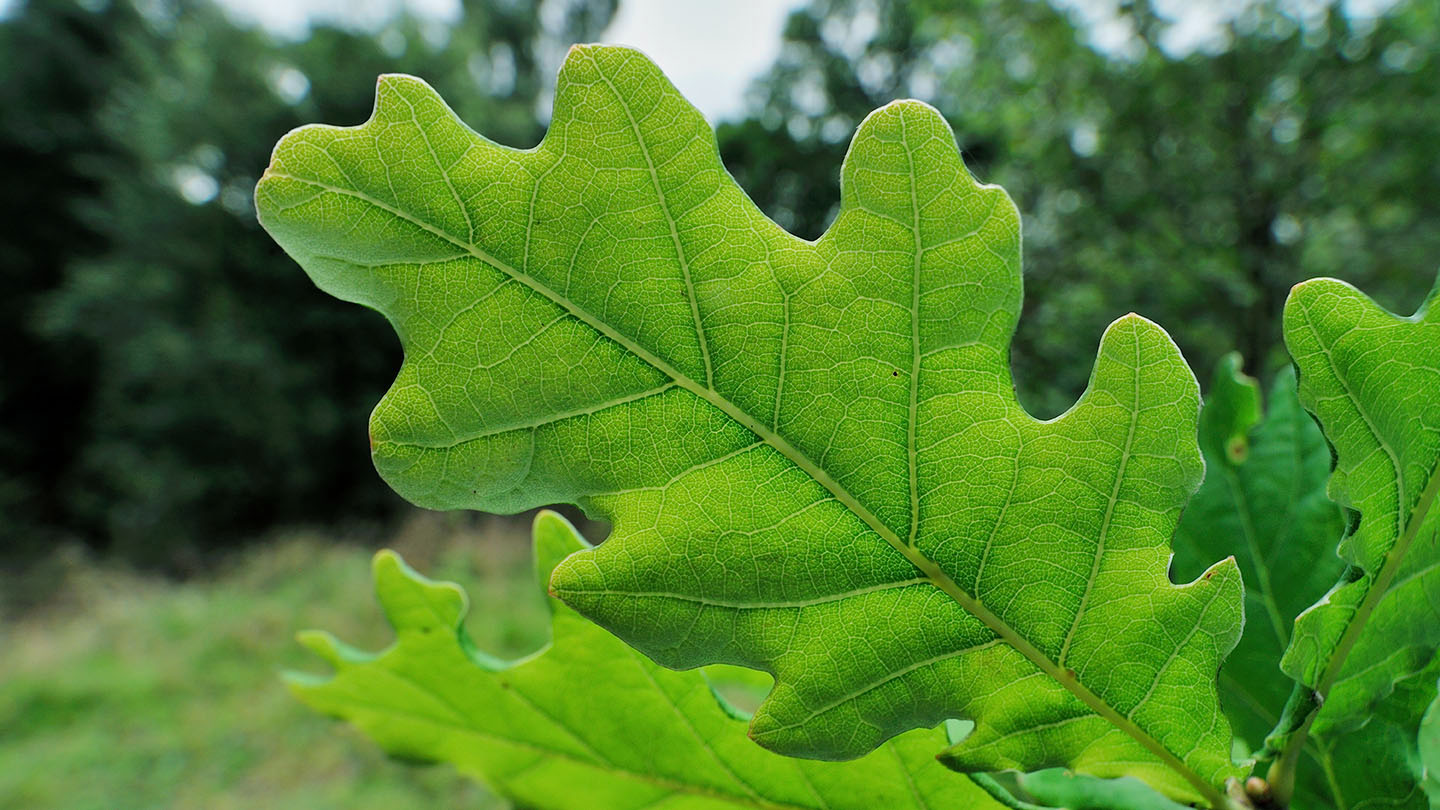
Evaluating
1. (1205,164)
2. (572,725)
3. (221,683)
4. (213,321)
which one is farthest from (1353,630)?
(213,321)

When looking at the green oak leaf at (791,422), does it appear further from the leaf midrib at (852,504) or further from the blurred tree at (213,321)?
the blurred tree at (213,321)

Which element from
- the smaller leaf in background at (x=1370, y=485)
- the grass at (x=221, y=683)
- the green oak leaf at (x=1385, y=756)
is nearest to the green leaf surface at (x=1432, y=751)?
the green oak leaf at (x=1385, y=756)

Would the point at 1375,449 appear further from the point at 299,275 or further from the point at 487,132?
the point at 299,275

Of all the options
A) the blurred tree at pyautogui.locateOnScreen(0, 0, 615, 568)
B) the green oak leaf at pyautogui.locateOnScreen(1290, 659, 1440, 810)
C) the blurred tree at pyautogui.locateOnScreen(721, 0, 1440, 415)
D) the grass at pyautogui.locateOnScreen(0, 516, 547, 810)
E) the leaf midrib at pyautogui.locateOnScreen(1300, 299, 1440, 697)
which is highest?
the blurred tree at pyautogui.locateOnScreen(0, 0, 615, 568)

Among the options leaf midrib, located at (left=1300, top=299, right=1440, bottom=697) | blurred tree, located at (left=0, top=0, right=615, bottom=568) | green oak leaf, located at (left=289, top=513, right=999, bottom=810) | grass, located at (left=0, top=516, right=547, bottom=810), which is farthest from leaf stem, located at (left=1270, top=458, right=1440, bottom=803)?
blurred tree, located at (left=0, top=0, right=615, bottom=568)

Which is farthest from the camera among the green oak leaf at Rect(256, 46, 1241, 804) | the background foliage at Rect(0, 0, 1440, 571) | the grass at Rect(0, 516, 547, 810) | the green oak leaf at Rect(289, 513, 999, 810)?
the background foliage at Rect(0, 0, 1440, 571)

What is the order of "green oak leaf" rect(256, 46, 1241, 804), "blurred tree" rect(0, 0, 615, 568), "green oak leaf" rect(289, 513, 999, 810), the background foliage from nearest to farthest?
1. "green oak leaf" rect(256, 46, 1241, 804)
2. "green oak leaf" rect(289, 513, 999, 810)
3. the background foliage
4. "blurred tree" rect(0, 0, 615, 568)

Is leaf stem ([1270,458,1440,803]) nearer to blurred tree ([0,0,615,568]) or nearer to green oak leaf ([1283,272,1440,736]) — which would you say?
green oak leaf ([1283,272,1440,736])
